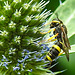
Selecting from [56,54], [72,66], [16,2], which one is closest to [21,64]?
[56,54]

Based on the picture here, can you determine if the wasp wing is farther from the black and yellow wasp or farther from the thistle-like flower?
the thistle-like flower

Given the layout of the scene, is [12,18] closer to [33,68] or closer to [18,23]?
[18,23]

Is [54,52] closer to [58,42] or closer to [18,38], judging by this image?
[58,42]

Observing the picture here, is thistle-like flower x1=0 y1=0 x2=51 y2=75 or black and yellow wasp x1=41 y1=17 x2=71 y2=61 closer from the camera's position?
thistle-like flower x1=0 y1=0 x2=51 y2=75

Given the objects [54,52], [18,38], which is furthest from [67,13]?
[18,38]

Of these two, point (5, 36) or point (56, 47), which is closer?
point (5, 36)

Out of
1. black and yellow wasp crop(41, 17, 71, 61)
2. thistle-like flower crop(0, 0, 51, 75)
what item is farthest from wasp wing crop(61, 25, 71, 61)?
thistle-like flower crop(0, 0, 51, 75)

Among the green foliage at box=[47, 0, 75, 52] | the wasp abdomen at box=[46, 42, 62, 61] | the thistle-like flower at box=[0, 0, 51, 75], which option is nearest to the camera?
the thistle-like flower at box=[0, 0, 51, 75]

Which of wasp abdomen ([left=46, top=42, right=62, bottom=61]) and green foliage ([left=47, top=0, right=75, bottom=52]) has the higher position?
green foliage ([left=47, top=0, right=75, bottom=52])

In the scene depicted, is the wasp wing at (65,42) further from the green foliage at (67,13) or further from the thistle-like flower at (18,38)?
the green foliage at (67,13)
